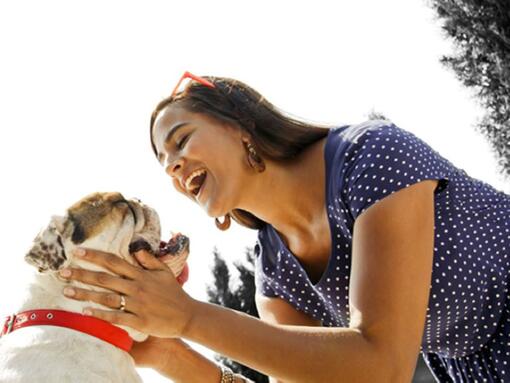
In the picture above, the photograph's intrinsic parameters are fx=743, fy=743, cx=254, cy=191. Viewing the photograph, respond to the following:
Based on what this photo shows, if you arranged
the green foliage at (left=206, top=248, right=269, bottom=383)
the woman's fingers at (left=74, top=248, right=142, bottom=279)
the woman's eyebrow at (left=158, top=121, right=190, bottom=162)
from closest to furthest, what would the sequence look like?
the woman's fingers at (left=74, top=248, right=142, bottom=279)
the woman's eyebrow at (left=158, top=121, right=190, bottom=162)
the green foliage at (left=206, top=248, right=269, bottom=383)

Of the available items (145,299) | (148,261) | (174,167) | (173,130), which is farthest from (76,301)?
(173,130)

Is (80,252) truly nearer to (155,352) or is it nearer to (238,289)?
(155,352)

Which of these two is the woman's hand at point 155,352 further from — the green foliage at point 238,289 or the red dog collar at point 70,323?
the green foliage at point 238,289

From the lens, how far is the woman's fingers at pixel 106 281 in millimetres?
2359

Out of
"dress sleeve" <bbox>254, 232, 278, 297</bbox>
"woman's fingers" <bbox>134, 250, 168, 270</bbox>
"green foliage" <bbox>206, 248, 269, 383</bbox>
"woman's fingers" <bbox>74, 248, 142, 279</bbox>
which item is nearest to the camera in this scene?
"woman's fingers" <bbox>74, 248, 142, 279</bbox>

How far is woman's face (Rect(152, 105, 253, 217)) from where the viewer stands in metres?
2.90

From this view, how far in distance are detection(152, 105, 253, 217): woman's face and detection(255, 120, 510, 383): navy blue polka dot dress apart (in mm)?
379

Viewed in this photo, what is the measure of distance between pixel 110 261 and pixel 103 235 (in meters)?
0.38

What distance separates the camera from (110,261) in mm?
2506

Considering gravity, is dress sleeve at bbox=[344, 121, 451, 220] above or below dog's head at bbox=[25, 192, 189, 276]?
above

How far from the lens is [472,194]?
281 centimetres

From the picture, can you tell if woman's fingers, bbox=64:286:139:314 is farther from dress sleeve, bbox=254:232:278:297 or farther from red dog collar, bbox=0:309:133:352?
dress sleeve, bbox=254:232:278:297

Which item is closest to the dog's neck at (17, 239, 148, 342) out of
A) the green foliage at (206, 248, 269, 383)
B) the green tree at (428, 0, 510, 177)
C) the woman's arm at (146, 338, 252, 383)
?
the woman's arm at (146, 338, 252, 383)

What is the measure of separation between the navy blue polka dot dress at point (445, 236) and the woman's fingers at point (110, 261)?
77 centimetres
